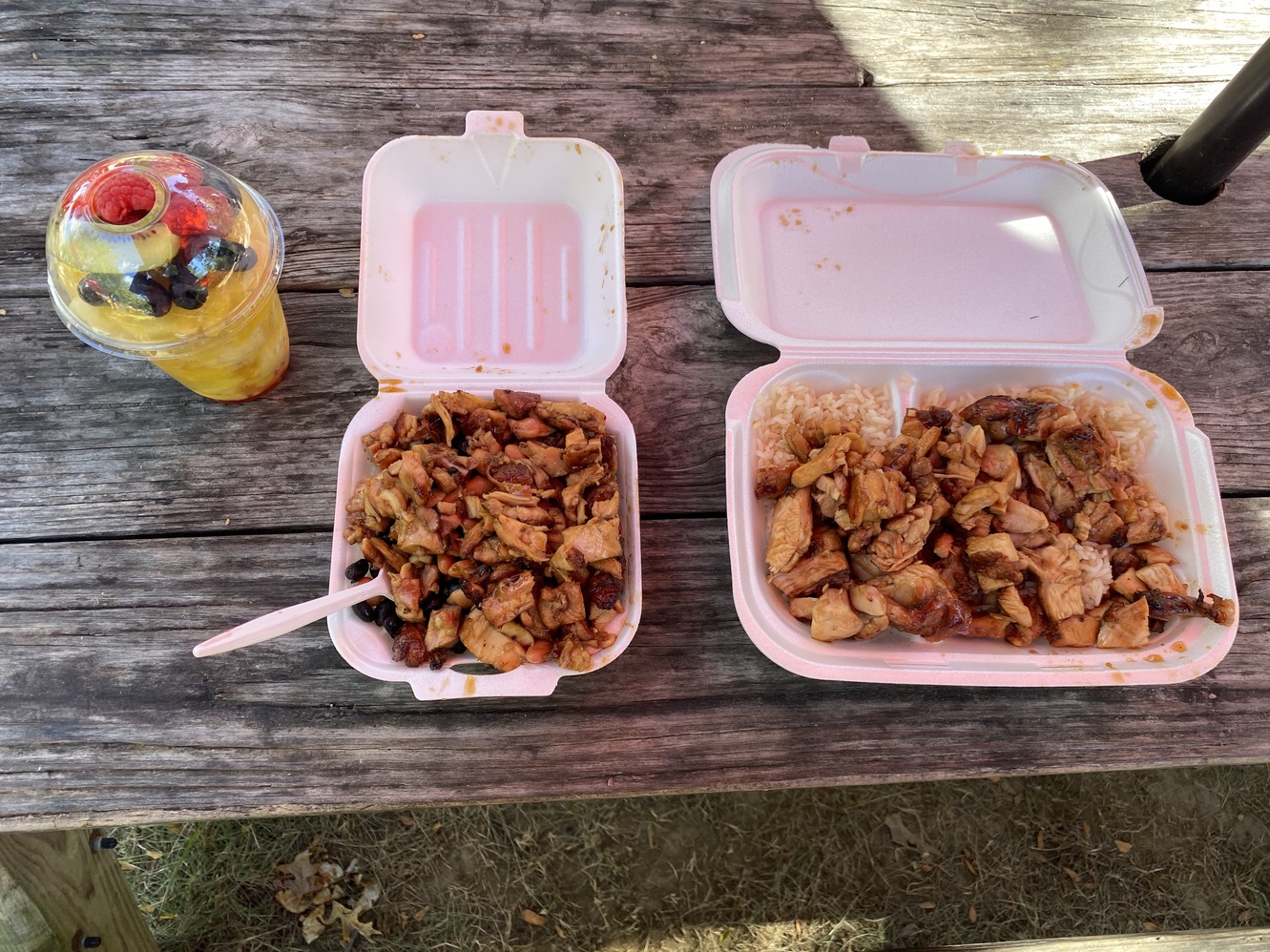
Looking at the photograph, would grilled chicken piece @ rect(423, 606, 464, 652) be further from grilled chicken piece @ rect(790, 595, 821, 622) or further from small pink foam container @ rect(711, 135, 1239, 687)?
grilled chicken piece @ rect(790, 595, 821, 622)

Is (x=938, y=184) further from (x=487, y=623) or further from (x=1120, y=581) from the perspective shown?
(x=487, y=623)

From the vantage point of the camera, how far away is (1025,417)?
146 cm

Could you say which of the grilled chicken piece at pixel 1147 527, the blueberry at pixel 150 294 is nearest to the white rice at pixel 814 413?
the grilled chicken piece at pixel 1147 527

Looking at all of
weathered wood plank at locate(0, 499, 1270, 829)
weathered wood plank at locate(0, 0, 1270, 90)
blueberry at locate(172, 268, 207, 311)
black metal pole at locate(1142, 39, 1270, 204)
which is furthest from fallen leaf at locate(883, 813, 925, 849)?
blueberry at locate(172, 268, 207, 311)

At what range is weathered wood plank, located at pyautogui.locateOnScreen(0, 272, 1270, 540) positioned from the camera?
151 cm

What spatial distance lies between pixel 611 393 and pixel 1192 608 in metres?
1.14

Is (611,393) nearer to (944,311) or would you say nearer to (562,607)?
(562,607)

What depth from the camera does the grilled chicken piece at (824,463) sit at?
1.37 m

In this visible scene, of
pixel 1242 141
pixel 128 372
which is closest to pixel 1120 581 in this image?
pixel 1242 141

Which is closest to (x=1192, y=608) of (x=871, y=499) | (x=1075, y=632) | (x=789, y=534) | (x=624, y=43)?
(x=1075, y=632)

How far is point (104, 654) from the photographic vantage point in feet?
4.63

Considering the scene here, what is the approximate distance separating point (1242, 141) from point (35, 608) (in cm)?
269

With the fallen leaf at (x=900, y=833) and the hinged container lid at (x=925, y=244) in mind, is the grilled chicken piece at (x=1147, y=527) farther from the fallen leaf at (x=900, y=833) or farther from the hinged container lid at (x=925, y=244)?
the fallen leaf at (x=900, y=833)

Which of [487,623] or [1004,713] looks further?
[1004,713]
